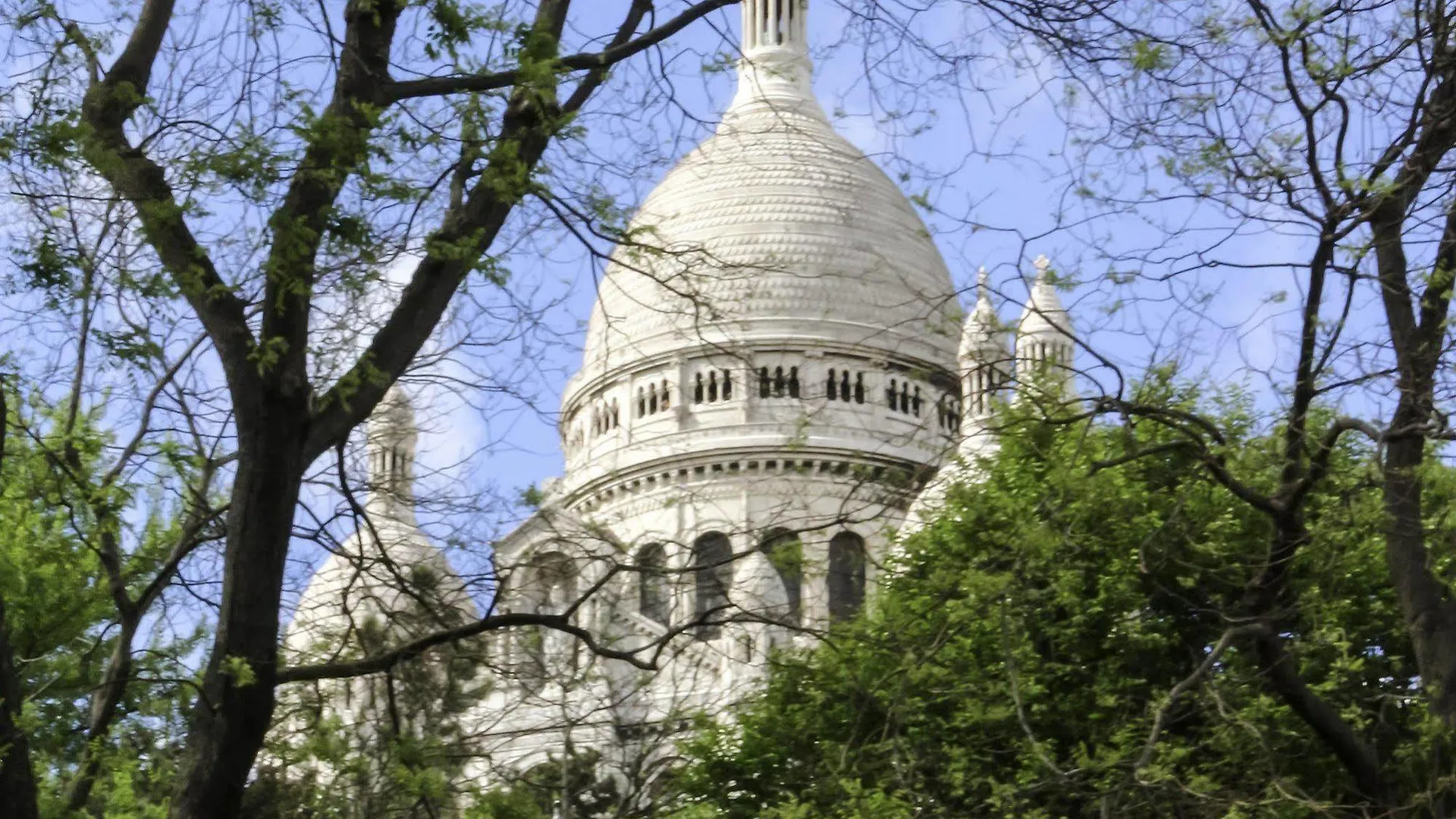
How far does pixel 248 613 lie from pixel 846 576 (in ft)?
18.6

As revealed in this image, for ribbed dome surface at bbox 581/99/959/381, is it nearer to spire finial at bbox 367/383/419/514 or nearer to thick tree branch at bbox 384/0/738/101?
spire finial at bbox 367/383/419/514

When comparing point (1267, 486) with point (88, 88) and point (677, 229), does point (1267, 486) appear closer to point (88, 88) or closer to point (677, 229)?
point (88, 88)

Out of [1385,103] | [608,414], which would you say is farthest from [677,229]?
[1385,103]

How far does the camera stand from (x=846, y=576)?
43.5 ft

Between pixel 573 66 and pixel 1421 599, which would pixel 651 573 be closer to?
pixel 573 66

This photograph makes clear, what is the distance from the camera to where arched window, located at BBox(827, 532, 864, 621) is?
13.3m

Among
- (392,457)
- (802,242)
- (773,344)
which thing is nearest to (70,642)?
(392,457)

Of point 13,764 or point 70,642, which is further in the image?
point 70,642

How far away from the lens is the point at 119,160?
8.21 metres

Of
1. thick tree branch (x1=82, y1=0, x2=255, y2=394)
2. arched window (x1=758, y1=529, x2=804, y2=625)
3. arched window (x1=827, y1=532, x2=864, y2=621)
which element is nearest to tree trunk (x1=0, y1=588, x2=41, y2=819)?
thick tree branch (x1=82, y1=0, x2=255, y2=394)

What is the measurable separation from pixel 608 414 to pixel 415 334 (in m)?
63.1

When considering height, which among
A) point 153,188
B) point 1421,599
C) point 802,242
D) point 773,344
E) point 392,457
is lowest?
point 1421,599

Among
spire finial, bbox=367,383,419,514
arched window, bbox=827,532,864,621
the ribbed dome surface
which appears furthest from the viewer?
the ribbed dome surface

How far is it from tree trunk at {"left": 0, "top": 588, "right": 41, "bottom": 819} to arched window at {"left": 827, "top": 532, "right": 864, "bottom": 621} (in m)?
3.24
